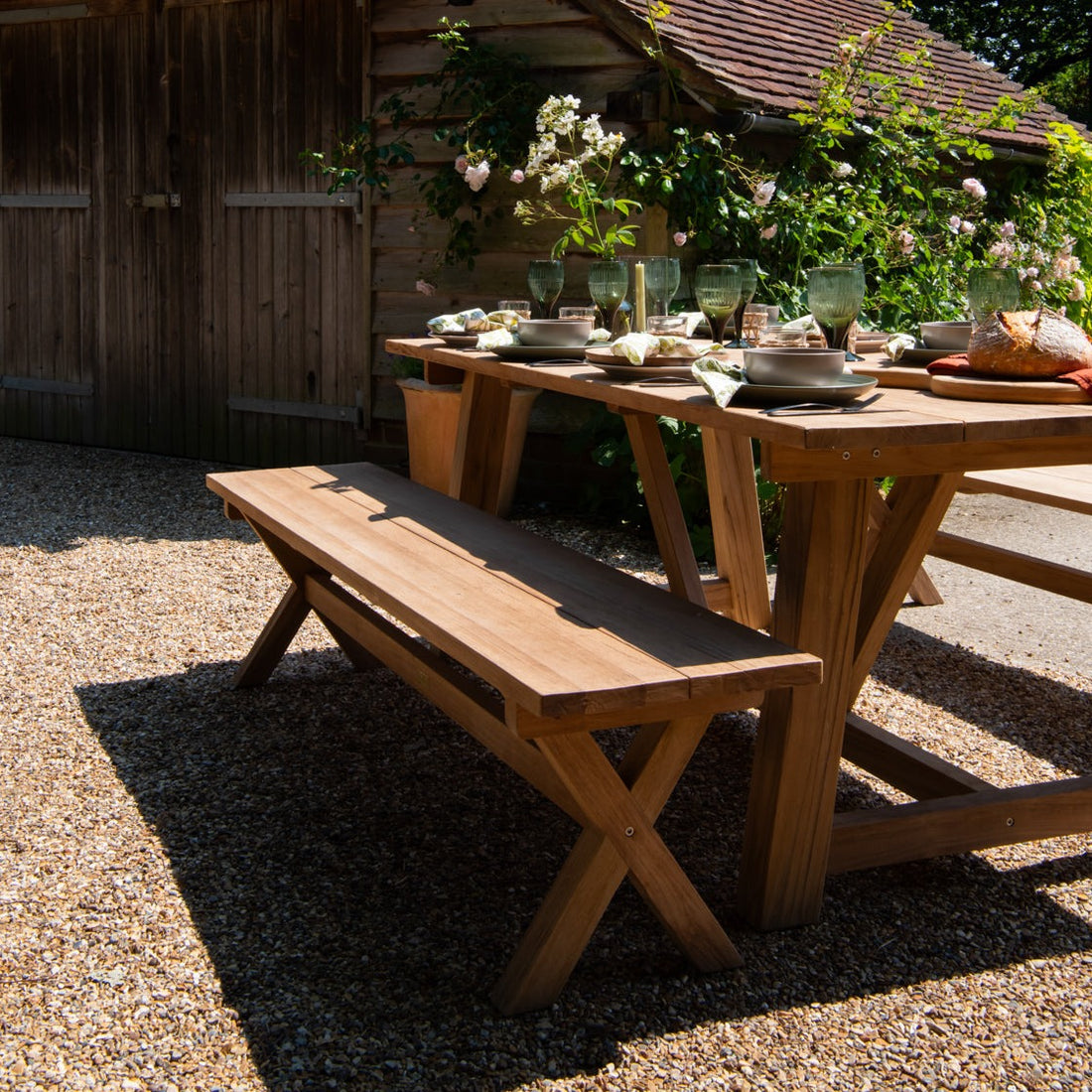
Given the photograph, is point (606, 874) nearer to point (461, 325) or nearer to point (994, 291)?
point (994, 291)

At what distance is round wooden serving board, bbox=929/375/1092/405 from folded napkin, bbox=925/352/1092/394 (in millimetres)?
13

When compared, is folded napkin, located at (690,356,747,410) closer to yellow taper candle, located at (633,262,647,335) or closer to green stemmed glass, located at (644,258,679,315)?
yellow taper candle, located at (633,262,647,335)

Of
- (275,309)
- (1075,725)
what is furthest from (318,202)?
(1075,725)

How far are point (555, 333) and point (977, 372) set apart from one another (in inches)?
45.0

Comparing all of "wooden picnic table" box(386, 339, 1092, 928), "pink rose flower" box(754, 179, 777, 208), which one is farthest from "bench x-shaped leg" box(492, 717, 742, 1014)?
"pink rose flower" box(754, 179, 777, 208)

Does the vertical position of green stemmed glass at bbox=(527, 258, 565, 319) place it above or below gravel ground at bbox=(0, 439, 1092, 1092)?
above

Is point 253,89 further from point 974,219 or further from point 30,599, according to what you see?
point 974,219

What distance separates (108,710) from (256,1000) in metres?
1.72

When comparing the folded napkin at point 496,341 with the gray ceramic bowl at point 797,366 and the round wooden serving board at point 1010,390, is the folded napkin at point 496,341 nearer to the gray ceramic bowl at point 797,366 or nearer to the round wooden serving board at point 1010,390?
the gray ceramic bowl at point 797,366

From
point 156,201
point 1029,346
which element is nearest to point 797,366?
point 1029,346

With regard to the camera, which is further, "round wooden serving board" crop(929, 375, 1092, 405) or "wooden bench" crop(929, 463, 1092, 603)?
"wooden bench" crop(929, 463, 1092, 603)

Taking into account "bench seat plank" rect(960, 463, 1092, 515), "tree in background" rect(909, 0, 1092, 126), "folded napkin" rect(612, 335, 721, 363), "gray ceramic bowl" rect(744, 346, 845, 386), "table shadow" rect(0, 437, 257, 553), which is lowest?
"table shadow" rect(0, 437, 257, 553)

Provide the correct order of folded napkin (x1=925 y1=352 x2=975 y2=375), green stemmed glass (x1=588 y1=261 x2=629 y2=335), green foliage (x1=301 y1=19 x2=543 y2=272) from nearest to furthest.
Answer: folded napkin (x1=925 y1=352 x2=975 y2=375), green stemmed glass (x1=588 y1=261 x2=629 y2=335), green foliage (x1=301 y1=19 x2=543 y2=272)

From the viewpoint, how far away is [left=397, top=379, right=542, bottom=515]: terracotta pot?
641 centimetres
